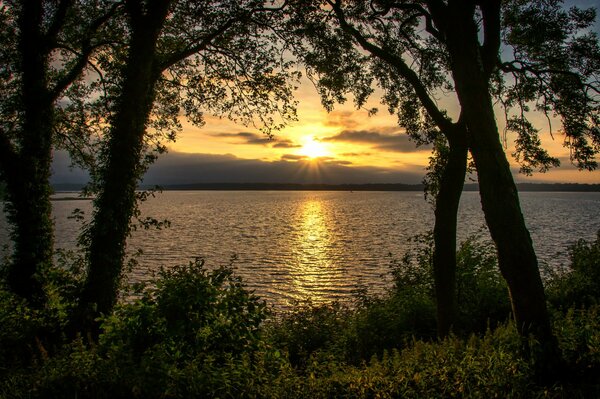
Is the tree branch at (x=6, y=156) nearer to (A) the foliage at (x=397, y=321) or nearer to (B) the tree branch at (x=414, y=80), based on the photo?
(A) the foliage at (x=397, y=321)

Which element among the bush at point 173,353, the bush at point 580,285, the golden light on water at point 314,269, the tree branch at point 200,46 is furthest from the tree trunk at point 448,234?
the golden light on water at point 314,269

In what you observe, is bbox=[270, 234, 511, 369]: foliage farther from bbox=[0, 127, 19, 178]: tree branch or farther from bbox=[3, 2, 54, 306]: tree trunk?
bbox=[0, 127, 19, 178]: tree branch

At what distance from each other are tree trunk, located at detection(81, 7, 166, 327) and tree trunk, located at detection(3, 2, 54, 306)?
15.9 feet

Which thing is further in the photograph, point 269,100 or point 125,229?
point 269,100

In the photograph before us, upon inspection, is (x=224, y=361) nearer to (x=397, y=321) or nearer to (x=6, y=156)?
(x=397, y=321)

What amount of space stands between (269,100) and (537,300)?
12.3m

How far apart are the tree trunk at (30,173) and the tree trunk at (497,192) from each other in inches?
571

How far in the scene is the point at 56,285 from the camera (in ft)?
40.6

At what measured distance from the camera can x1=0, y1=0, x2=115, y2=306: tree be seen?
1476cm

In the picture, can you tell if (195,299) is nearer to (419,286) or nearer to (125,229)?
(125,229)

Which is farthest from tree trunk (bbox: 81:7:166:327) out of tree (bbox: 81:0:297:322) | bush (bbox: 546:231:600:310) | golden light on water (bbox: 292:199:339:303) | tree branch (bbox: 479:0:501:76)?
bush (bbox: 546:231:600:310)

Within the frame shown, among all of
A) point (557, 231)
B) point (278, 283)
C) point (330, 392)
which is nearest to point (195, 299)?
point (330, 392)

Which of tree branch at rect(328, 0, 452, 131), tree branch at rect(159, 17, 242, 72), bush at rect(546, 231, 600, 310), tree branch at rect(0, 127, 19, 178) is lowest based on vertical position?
bush at rect(546, 231, 600, 310)

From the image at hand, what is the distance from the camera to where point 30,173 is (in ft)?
48.6
